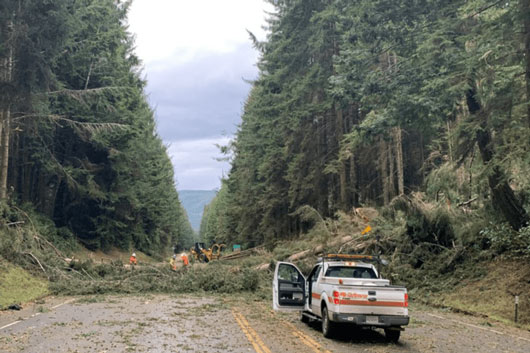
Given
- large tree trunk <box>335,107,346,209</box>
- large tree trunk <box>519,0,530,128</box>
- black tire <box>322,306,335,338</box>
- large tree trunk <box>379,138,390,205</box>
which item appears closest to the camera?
black tire <box>322,306,335,338</box>

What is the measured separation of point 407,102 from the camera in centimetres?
1856

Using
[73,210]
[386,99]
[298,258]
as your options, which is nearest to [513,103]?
[386,99]

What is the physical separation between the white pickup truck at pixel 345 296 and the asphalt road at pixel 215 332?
43cm

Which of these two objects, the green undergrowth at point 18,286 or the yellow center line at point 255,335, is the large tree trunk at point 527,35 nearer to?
the yellow center line at point 255,335

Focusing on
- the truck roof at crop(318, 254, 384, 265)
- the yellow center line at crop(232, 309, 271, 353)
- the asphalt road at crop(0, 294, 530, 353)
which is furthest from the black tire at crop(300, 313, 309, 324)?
the truck roof at crop(318, 254, 384, 265)

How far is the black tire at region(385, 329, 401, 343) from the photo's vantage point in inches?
404

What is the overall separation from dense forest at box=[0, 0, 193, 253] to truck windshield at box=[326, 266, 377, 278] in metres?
18.0

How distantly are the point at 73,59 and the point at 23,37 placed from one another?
1117 cm

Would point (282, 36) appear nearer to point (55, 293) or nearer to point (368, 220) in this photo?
point (368, 220)

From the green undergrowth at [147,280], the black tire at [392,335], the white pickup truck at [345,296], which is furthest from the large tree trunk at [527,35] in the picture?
the green undergrowth at [147,280]

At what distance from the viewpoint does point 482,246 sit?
19.5 metres

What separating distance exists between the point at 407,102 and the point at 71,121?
1936 centimetres

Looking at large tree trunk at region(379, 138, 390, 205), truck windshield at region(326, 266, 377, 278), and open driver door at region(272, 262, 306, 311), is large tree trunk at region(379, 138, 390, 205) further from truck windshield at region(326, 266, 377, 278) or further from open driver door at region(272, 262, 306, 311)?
truck windshield at region(326, 266, 377, 278)

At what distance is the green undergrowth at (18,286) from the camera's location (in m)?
16.9
